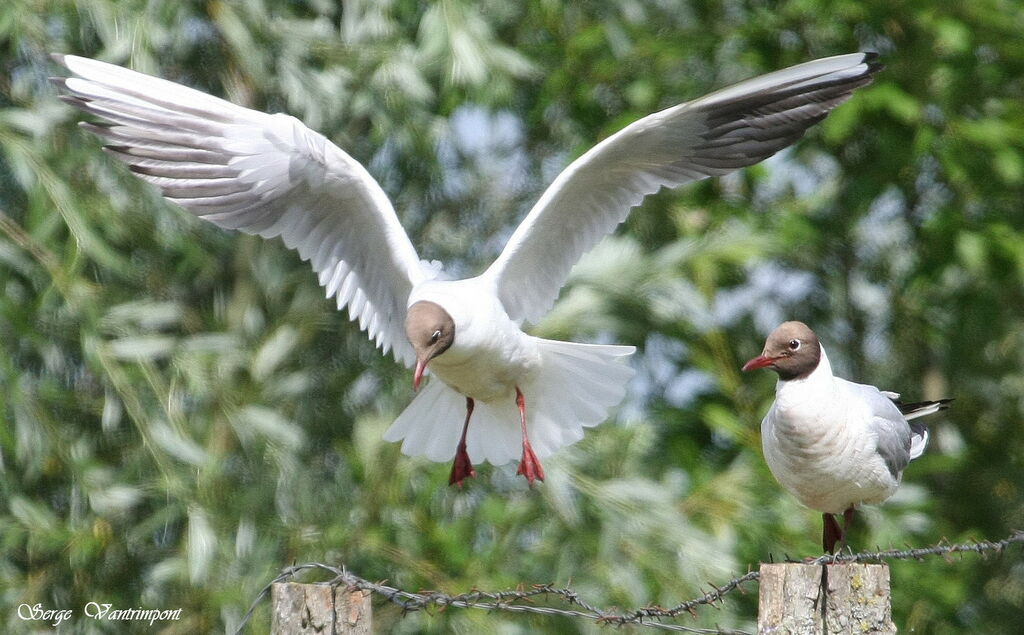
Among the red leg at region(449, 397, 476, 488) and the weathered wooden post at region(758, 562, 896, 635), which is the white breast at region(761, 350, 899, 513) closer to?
the weathered wooden post at region(758, 562, 896, 635)

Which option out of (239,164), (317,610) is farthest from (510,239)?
(317,610)

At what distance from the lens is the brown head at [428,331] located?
129 inches

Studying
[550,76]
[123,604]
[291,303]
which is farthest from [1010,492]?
[123,604]

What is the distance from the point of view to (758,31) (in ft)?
16.4

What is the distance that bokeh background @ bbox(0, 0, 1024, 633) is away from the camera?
4.01 meters

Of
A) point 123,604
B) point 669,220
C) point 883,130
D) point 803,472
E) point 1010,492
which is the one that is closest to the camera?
point 803,472

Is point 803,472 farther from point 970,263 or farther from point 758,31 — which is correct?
point 758,31

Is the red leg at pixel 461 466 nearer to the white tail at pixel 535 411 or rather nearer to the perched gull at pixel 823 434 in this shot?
the white tail at pixel 535 411

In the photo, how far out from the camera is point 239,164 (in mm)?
3533

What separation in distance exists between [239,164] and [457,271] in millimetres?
1630

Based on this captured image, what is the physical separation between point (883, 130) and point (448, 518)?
1958 millimetres

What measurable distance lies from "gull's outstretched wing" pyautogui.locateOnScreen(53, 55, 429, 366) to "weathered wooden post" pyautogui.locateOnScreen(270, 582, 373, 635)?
5.31ft

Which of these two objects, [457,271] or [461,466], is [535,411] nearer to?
[461,466]

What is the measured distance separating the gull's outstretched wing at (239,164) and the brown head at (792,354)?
4.04 feet
